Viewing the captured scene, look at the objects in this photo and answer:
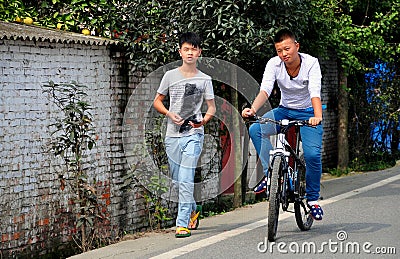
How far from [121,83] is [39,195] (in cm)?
202

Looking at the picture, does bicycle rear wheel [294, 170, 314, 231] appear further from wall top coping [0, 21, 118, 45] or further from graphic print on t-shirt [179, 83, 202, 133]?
wall top coping [0, 21, 118, 45]

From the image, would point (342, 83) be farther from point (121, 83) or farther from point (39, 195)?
point (39, 195)

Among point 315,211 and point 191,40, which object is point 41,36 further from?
point 315,211

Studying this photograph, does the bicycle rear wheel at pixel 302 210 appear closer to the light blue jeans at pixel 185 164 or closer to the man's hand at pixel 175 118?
the light blue jeans at pixel 185 164

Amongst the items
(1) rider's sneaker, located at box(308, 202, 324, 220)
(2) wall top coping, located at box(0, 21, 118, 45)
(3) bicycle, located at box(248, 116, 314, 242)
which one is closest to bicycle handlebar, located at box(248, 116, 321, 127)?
(3) bicycle, located at box(248, 116, 314, 242)

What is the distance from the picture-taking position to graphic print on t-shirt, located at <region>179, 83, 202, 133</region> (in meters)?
8.45

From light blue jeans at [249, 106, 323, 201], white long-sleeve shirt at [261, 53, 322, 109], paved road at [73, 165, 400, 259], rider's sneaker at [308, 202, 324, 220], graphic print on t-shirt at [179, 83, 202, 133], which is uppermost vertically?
white long-sleeve shirt at [261, 53, 322, 109]

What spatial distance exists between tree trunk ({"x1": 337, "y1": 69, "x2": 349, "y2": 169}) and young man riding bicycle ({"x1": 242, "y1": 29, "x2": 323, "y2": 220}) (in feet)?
23.7

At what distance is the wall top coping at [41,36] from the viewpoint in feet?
25.4

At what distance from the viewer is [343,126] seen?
15.6 meters

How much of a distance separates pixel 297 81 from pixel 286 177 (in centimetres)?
101

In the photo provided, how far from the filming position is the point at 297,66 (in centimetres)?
817

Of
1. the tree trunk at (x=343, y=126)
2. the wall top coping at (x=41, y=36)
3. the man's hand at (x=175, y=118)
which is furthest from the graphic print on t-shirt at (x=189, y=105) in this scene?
the tree trunk at (x=343, y=126)

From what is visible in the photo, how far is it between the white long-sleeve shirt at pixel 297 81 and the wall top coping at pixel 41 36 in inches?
81.2
